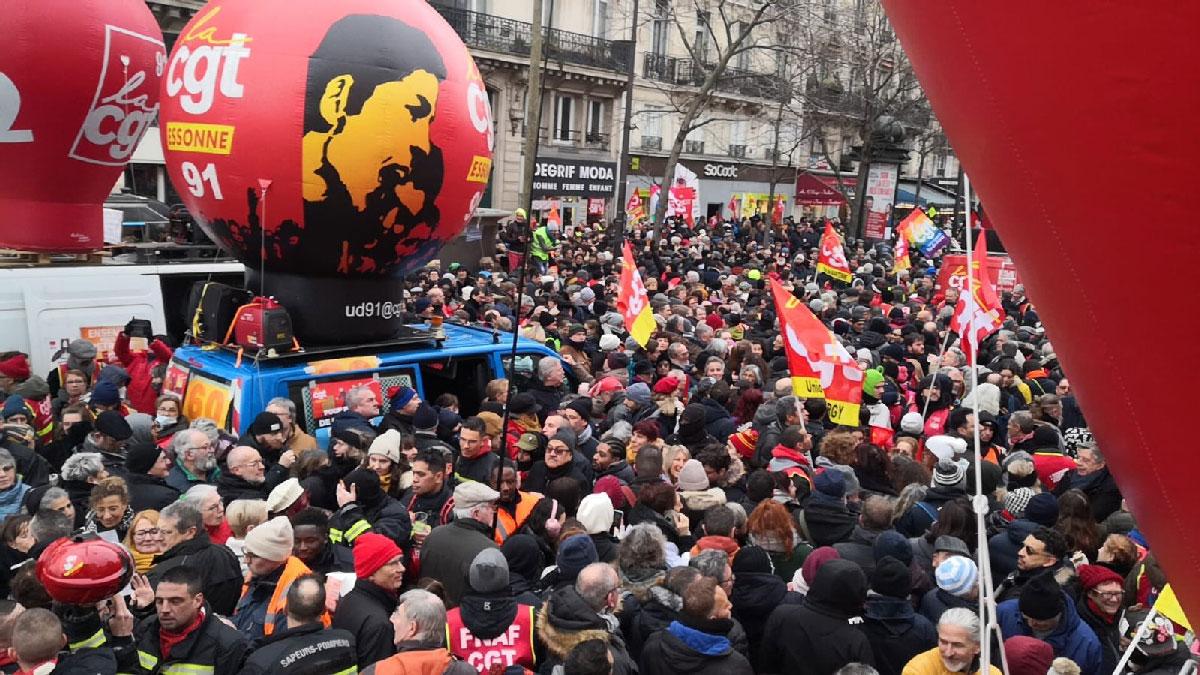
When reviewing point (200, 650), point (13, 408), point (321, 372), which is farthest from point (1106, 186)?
point (13, 408)

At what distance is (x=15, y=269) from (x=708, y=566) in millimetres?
9290

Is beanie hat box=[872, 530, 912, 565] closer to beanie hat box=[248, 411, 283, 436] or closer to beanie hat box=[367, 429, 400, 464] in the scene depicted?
beanie hat box=[367, 429, 400, 464]

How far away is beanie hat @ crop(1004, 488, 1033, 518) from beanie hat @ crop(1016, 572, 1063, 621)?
173 cm

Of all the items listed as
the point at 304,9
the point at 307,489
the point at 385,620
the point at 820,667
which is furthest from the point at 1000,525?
the point at 304,9

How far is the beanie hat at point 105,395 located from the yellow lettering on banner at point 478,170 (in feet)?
10.9

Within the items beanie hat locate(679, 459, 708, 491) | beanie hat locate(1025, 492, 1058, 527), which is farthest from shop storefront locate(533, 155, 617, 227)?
beanie hat locate(1025, 492, 1058, 527)

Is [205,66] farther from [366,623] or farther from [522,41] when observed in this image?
[522,41]

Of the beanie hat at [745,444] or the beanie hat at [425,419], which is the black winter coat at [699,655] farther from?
the beanie hat at [425,419]

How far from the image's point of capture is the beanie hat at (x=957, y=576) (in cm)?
461

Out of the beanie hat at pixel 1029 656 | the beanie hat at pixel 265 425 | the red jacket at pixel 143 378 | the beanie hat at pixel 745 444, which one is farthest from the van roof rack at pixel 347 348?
the beanie hat at pixel 1029 656

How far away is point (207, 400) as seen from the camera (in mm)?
8102

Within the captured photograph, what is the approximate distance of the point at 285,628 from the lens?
3916 millimetres

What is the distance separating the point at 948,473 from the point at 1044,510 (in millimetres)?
607

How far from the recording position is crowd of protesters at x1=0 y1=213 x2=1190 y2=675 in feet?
12.9
